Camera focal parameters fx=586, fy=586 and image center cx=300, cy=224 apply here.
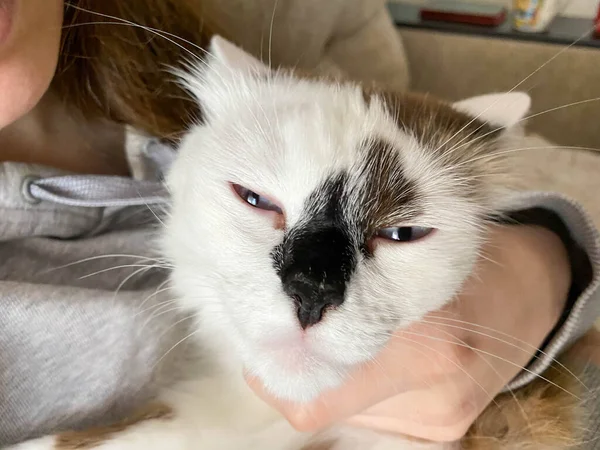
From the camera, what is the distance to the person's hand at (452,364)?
0.68 meters

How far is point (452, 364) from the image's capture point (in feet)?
2.37

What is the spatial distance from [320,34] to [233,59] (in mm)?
602

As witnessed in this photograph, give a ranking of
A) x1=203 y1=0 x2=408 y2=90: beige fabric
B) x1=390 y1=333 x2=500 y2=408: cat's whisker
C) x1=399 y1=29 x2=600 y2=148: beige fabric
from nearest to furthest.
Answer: x1=390 y1=333 x2=500 y2=408: cat's whisker
x1=203 y1=0 x2=408 y2=90: beige fabric
x1=399 y1=29 x2=600 y2=148: beige fabric

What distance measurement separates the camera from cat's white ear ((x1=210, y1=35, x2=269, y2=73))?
0.75m

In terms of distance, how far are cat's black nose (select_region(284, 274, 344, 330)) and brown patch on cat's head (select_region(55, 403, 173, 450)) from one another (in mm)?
327

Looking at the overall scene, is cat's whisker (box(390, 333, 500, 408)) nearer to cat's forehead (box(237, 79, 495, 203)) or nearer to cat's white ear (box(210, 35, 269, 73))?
cat's forehead (box(237, 79, 495, 203))

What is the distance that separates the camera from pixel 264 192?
1.97ft

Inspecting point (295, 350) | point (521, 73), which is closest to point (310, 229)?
point (295, 350)

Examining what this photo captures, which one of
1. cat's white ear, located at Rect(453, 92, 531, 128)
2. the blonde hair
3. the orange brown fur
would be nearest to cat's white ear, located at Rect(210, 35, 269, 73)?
the blonde hair

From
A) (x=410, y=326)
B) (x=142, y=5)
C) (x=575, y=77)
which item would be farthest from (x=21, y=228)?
(x=575, y=77)

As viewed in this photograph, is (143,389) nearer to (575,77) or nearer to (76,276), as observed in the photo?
(76,276)

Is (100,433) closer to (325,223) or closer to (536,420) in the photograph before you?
(325,223)

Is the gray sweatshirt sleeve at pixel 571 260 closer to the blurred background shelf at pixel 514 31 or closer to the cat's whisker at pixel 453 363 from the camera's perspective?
the cat's whisker at pixel 453 363

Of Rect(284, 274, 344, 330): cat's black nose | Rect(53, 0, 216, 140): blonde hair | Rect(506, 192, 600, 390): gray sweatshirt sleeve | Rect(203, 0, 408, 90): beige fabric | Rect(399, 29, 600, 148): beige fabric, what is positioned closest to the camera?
Rect(284, 274, 344, 330): cat's black nose
